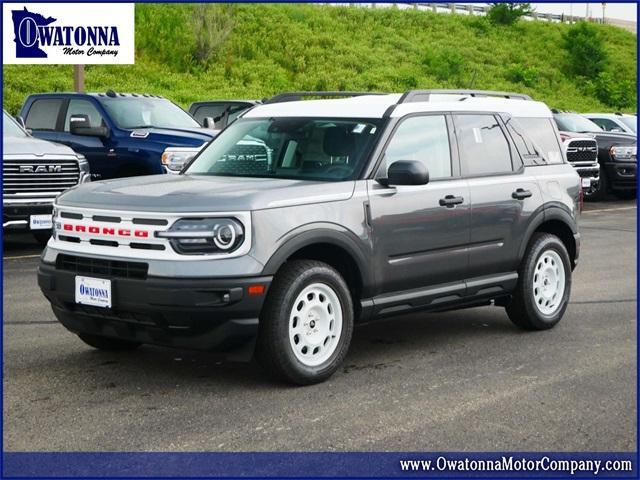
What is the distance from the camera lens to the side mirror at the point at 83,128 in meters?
14.3

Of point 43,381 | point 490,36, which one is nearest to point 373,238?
point 43,381

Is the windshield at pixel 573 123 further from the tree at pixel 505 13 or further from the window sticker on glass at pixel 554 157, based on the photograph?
the tree at pixel 505 13

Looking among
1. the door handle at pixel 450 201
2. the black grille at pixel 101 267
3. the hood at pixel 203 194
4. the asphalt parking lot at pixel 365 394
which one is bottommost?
the asphalt parking lot at pixel 365 394

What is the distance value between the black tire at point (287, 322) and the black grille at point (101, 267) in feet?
2.52

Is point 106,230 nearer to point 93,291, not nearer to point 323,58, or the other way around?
point 93,291

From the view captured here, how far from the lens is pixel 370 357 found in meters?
7.19

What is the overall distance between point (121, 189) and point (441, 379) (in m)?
2.32

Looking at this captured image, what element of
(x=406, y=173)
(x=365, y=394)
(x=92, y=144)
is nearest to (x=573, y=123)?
(x=92, y=144)

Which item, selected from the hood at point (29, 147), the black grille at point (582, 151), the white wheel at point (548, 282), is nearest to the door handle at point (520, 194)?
the white wheel at point (548, 282)

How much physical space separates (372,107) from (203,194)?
1627 mm

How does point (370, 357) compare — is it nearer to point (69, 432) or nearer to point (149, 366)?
point (149, 366)

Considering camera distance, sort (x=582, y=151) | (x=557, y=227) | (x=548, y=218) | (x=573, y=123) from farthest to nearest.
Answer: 1. (x=573, y=123)
2. (x=582, y=151)
3. (x=557, y=227)
4. (x=548, y=218)

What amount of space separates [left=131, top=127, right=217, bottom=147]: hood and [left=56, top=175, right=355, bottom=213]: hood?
7.39m

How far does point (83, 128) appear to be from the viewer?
14305 mm
